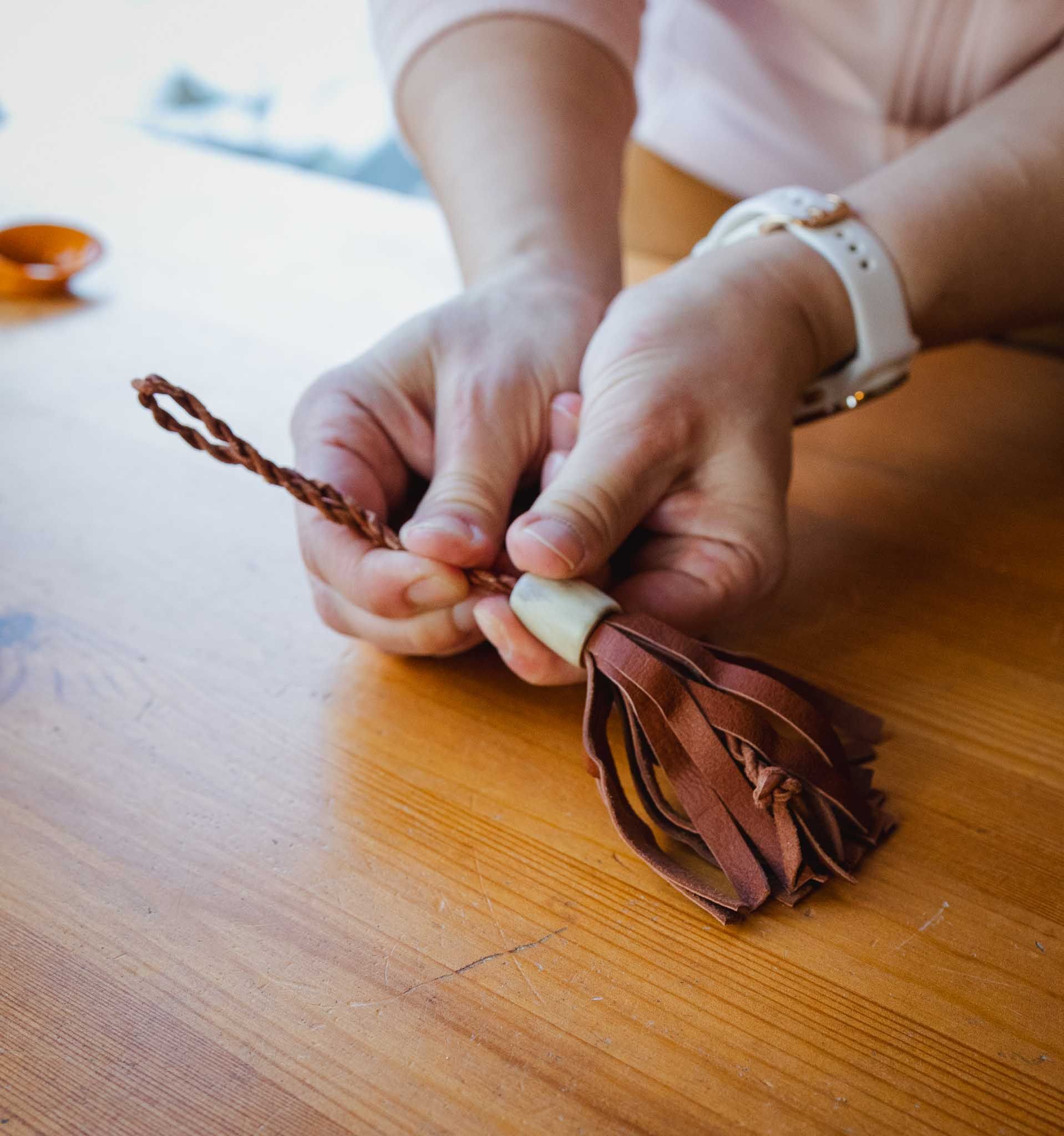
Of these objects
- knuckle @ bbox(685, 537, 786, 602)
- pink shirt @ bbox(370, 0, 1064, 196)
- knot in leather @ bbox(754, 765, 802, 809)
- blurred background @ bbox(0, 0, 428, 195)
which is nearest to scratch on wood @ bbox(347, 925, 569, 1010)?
knot in leather @ bbox(754, 765, 802, 809)

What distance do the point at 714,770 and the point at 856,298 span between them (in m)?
0.35

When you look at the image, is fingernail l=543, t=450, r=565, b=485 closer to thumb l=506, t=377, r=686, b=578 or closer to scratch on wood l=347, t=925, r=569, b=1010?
thumb l=506, t=377, r=686, b=578

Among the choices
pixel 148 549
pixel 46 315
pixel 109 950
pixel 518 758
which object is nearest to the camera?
pixel 109 950

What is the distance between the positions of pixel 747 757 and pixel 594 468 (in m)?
0.18

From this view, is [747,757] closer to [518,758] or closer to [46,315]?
[518,758]

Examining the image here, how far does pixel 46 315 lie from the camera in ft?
3.36

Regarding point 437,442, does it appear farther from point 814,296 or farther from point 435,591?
point 814,296

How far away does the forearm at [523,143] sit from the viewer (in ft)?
2.68

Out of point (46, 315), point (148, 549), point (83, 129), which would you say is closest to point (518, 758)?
point (148, 549)

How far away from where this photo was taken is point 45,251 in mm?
1117

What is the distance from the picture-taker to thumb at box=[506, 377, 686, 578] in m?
0.55

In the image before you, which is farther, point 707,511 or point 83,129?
point 83,129

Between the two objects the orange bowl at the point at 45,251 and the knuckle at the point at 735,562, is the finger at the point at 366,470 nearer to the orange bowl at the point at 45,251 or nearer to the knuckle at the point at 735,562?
the knuckle at the point at 735,562

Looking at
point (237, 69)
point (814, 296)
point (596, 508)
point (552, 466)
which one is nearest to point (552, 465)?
point (552, 466)
